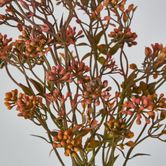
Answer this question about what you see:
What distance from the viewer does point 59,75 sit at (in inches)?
26.6

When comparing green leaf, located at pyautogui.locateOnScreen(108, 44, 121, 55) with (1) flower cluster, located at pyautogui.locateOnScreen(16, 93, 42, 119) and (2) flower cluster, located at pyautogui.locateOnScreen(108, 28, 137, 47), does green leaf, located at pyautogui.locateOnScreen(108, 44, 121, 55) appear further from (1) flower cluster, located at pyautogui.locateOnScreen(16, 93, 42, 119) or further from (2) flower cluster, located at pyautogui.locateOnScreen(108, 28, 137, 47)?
(1) flower cluster, located at pyautogui.locateOnScreen(16, 93, 42, 119)

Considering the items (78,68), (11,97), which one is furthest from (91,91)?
(11,97)

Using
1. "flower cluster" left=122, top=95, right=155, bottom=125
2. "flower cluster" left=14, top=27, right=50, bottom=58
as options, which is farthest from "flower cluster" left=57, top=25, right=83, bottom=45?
"flower cluster" left=122, top=95, right=155, bottom=125

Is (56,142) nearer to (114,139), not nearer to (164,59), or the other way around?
(114,139)

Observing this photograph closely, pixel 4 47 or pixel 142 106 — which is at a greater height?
pixel 4 47

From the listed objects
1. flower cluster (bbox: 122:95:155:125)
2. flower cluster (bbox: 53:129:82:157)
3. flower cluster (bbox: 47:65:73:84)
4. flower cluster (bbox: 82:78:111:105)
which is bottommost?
flower cluster (bbox: 53:129:82:157)

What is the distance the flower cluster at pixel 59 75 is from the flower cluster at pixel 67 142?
0.27ft

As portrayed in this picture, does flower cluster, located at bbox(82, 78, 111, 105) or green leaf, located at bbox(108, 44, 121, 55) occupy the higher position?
green leaf, located at bbox(108, 44, 121, 55)

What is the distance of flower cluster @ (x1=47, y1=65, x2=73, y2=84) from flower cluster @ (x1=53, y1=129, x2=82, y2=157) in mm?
83

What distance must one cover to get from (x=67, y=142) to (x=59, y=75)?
0.35 feet

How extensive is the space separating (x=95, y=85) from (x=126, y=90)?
75 mm

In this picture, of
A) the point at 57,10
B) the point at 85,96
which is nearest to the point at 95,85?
the point at 85,96

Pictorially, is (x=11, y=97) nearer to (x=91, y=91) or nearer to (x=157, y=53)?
(x=91, y=91)

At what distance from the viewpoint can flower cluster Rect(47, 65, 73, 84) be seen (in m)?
0.67
